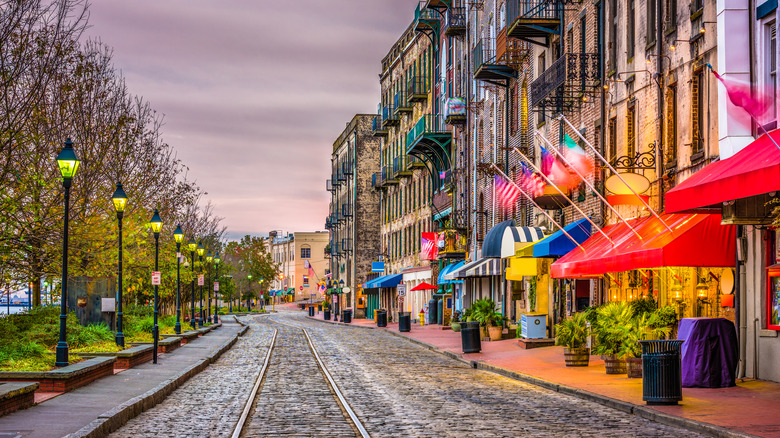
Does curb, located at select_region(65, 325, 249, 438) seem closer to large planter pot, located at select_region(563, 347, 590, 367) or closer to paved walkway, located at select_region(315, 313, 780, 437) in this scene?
paved walkway, located at select_region(315, 313, 780, 437)

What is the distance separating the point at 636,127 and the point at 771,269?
834cm

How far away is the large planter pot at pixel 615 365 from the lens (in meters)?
21.0

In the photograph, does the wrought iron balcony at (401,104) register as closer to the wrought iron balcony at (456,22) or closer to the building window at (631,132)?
the wrought iron balcony at (456,22)

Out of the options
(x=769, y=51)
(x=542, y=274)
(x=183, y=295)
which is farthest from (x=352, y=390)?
(x=183, y=295)

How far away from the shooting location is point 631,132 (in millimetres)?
26328

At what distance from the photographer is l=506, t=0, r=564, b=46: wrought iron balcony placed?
1307 inches

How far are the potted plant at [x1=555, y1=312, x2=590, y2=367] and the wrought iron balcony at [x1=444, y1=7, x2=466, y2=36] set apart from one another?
30.8 m

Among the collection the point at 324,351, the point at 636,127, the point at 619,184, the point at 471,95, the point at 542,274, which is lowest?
the point at 324,351

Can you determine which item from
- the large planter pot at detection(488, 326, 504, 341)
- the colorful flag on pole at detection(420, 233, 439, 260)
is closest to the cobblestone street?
the large planter pot at detection(488, 326, 504, 341)

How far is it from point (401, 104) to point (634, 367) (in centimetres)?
5172

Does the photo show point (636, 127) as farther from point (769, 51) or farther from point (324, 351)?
point (324, 351)

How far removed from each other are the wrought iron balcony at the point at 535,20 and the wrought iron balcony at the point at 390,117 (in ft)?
118

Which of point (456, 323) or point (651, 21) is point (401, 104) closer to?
point (456, 323)

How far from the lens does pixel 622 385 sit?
731 inches
